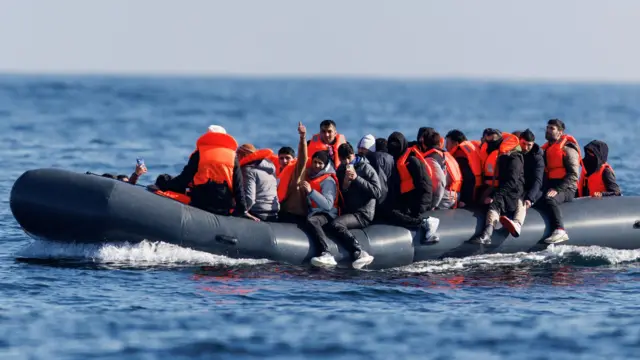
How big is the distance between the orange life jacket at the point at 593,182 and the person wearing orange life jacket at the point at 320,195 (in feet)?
15.7

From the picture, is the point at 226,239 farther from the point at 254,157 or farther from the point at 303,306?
the point at 303,306

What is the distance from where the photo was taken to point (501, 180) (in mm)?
16750

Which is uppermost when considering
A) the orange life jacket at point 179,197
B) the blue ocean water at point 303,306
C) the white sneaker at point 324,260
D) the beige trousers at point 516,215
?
the orange life jacket at point 179,197

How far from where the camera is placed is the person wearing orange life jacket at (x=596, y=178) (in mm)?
18094

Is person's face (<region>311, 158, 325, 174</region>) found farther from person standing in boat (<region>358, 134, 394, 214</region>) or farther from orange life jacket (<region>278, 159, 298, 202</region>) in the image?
person standing in boat (<region>358, 134, 394, 214</region>)

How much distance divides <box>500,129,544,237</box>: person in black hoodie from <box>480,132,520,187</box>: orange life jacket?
0.62 feet

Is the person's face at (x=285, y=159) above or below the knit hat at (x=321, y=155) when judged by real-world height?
below

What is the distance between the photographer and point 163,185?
53.3 ft

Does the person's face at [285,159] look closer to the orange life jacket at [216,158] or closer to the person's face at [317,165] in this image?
the person's face at [317,165]

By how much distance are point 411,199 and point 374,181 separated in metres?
0.71

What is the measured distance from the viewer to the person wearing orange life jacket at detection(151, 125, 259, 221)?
1552 cm

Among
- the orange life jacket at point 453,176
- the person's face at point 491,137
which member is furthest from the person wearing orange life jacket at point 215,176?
the person's face at point 491,137

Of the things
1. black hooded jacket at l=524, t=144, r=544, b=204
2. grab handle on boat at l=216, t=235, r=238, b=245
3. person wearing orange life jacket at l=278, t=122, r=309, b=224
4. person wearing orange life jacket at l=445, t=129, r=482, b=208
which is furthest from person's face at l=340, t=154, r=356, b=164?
black hooded jacket at l=524, t=144, r=544, b=204

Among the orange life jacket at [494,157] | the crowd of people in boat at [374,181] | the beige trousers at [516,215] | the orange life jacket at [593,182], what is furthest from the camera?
the orange life jacket at [593,182]
